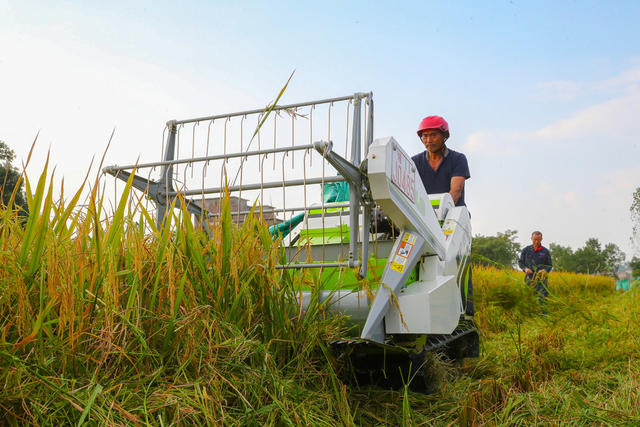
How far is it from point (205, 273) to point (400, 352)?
122 cm

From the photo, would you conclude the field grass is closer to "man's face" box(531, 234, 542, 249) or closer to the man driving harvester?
the man driving harvester

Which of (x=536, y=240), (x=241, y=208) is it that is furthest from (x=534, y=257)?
(x=241, y=208)

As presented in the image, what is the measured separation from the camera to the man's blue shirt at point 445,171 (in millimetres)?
4770

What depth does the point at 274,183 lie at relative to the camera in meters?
2.93

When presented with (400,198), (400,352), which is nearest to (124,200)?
(400,198)

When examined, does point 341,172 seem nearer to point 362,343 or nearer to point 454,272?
point 362,343

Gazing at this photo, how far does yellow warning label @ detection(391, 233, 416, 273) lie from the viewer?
9.74 ft

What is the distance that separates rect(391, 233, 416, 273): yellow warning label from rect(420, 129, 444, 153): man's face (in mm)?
2032

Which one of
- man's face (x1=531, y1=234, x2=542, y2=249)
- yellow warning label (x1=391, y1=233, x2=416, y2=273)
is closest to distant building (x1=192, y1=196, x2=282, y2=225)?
yellow warning label (x1=391, y1=233, x2=416, y2=273)

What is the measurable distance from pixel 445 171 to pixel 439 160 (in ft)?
0.41

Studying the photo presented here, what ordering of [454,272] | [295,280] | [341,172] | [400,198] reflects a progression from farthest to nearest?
1. [454,272]
2. [295,280]
3. [400,198]
4. [341,172]

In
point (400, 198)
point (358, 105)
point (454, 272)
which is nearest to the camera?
point (400, 198)

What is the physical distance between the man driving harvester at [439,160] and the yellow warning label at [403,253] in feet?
5.91

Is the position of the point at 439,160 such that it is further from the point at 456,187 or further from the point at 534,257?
the point at 534,257
